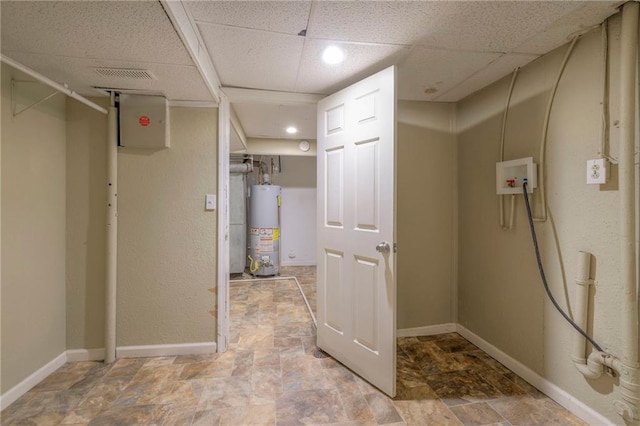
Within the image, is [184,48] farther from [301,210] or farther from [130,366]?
[301,210]

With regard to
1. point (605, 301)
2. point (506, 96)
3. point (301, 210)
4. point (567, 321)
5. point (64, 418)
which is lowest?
point (64, 418)

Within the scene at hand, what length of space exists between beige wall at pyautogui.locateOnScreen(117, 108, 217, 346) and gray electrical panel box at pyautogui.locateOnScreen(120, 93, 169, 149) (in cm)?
9

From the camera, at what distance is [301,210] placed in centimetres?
525

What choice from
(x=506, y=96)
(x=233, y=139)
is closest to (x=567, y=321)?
(x=506, y=96)

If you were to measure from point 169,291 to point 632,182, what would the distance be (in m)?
2.89

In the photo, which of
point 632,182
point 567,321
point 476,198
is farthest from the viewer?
point 476,198

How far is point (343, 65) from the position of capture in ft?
5.94

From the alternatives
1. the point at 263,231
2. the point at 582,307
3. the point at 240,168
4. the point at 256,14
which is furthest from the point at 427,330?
the point at 240,168

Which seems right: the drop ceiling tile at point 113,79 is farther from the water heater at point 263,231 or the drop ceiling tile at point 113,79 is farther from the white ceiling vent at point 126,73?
the water heater at point 263,231

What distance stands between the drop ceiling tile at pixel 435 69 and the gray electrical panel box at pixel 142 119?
1.78 m

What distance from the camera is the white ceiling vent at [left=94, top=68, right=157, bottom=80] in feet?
5.36

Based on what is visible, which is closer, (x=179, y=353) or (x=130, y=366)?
(x=130, y=366)

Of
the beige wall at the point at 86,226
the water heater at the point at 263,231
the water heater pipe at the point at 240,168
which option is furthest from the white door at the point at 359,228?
the water heater pipe at the point at 240,168

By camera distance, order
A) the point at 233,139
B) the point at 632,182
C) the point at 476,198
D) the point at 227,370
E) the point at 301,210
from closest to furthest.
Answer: the point at 632,182 → the point at 227,370 → the point at 476,198 → the point at 233,139 → the point at 301,210
